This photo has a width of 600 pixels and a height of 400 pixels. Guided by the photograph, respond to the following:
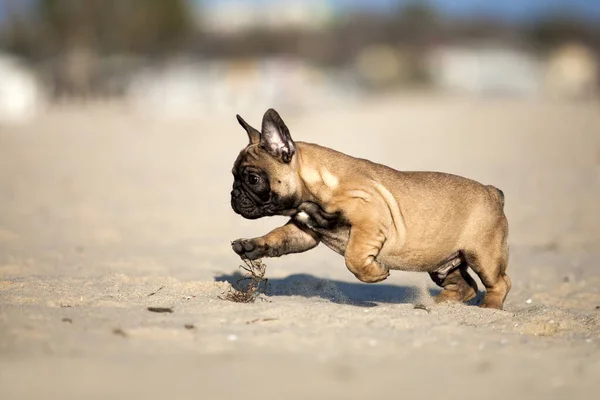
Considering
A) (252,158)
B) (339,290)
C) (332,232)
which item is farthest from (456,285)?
(252,158)

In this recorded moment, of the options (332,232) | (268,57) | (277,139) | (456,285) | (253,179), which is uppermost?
(268,57)

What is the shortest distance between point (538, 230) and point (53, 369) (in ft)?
32.6

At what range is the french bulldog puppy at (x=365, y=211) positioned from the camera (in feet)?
24.4

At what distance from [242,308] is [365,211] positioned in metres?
1.15

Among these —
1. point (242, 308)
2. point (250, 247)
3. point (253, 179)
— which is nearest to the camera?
point (242, 308)

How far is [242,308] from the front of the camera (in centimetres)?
724

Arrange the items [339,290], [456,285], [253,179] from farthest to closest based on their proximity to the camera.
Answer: [339,290], [456,285], [253,179]

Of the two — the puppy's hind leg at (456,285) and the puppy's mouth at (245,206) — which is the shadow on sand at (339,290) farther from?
the puppy's mouth at (245,206)

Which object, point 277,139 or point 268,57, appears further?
point 268,57

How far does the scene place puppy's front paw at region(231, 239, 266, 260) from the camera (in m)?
7.63

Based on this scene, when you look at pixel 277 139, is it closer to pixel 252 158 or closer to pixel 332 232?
pixel 252 158

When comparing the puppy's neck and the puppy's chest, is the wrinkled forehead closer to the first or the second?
the puppy's neck

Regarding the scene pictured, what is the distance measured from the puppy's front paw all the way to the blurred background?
37.4 meters

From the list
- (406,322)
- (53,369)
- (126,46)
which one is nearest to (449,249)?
(406,322)
